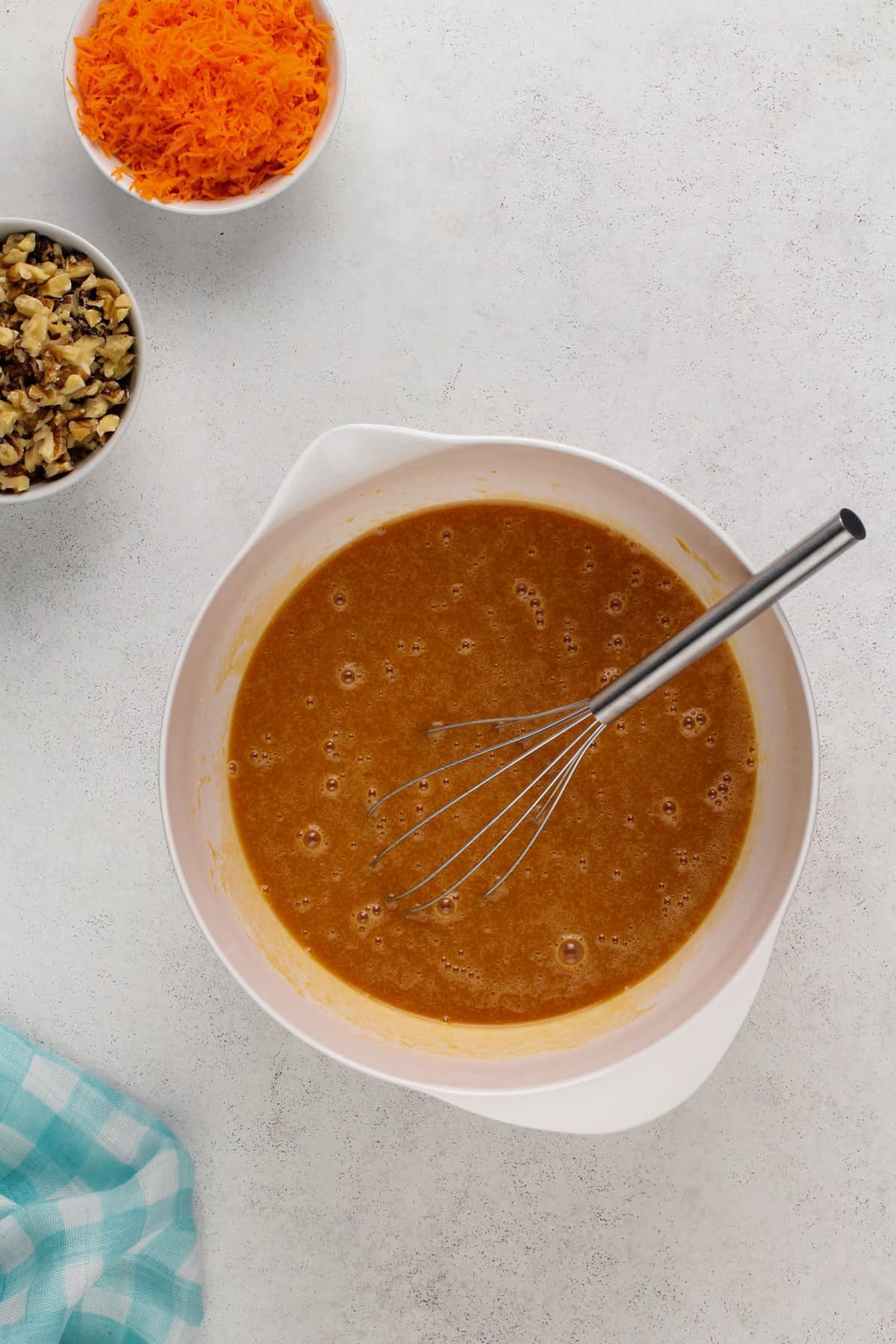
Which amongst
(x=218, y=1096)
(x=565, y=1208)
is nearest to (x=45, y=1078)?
(x=218, y=1096)

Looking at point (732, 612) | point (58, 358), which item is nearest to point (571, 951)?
point (732, 612)

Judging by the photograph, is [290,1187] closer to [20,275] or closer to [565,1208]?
[565,1208]

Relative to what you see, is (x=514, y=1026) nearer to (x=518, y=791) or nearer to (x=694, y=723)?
(x=518, y=791)

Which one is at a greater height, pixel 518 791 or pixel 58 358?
pixel 58 358

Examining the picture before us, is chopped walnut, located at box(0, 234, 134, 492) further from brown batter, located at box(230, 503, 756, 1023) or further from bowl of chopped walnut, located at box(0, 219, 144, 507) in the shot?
brown batter, located at box(230, 503, 756, 1023)

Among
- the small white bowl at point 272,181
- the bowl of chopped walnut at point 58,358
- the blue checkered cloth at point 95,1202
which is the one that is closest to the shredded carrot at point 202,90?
the small white bowl at point 272,181

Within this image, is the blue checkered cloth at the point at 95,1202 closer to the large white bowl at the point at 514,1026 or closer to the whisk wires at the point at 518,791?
the large white bowl at the point at 514,1026
